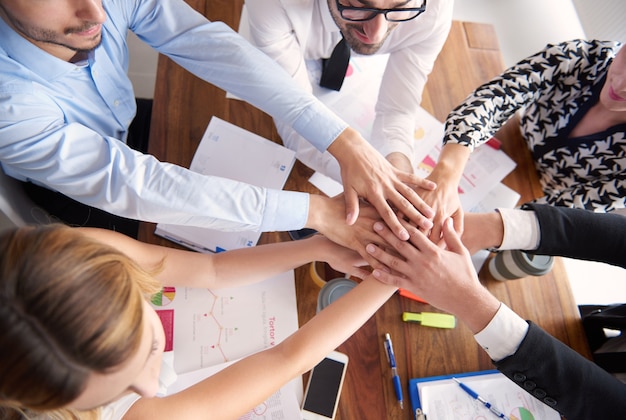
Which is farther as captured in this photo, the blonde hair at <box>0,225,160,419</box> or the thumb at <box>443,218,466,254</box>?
the thumb at <box>443,218,466,254</box>

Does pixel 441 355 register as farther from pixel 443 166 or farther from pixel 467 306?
pixel 443 166

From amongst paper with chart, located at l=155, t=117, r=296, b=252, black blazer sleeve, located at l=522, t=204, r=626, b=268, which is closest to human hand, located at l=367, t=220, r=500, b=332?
black blazer sleeve, located at l=522, t=204, r=626, b=268

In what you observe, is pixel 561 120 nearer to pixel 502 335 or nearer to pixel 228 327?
pixel 502 335

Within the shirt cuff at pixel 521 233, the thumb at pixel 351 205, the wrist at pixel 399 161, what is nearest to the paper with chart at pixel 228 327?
the thumb at pixel 351 205

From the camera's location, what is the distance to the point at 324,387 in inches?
38.4

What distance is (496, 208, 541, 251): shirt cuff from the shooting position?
1073mm

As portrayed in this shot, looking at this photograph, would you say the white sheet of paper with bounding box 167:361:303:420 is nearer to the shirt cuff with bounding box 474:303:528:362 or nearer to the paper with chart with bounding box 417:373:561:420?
the paper with chart with bounding box 417:373:561:420

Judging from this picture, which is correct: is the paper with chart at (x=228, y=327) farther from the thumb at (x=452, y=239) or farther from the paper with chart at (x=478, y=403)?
the thumb at (x=452, y=239)

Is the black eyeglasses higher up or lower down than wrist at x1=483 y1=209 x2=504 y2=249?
higher up

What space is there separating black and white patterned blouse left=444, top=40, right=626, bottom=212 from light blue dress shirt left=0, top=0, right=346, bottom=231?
17.7 inches

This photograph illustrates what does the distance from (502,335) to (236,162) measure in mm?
808

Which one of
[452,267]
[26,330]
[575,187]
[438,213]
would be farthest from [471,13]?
[26,330]

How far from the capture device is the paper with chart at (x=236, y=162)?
112cm

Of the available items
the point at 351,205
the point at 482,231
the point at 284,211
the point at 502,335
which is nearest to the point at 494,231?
the point at 482,231
